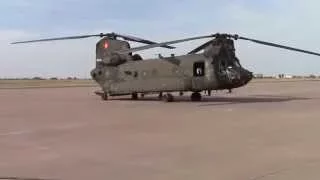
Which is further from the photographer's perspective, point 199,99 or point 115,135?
point 199,99

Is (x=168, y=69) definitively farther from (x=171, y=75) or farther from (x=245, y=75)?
(x=245, y=75)

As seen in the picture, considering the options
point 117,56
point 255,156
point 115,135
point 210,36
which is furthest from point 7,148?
point 117,56

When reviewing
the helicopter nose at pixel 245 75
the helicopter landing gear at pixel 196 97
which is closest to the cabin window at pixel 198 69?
the helicopter landing gear at pixel 196 97

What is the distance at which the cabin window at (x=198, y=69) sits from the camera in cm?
3083

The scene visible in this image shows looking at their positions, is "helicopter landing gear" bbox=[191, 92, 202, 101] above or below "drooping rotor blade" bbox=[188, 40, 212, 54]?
below

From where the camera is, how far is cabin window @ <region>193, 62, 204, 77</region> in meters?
30.8

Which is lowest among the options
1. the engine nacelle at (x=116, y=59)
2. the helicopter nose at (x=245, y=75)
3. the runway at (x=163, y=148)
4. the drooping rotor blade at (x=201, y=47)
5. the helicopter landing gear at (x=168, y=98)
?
the runway at (x=163, y=148)

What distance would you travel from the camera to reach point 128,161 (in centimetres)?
1031

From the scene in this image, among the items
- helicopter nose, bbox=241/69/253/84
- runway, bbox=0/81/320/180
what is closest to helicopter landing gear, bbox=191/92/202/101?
helicopter nose, bbox=241/69/253/84

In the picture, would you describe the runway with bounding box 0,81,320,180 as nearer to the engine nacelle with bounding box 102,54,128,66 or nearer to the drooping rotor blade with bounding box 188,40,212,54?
the drooping rotor blade with bounding box 188,40,212,54

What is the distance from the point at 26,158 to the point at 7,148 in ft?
5.40

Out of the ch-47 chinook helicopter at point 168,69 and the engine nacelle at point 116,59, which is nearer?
the ch-47 chinook helicopter at point 168,69

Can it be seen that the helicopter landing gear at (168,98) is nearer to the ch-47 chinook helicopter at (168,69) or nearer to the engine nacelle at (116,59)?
the ch-47 chinook helicopter at (168,69)

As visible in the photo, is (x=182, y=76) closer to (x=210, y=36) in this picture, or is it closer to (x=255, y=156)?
(x=210, y=36)
